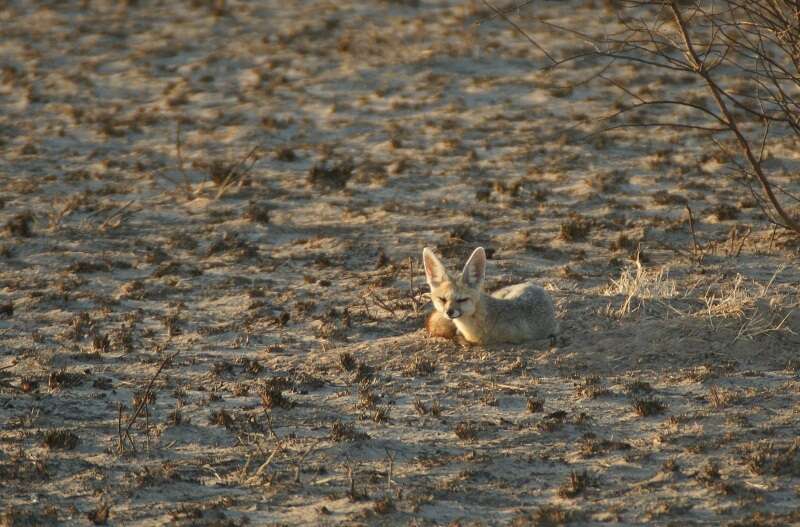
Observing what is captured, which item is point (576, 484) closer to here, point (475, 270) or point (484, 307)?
point (484, 307)

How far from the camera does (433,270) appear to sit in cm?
976

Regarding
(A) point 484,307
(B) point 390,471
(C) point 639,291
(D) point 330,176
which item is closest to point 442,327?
(A) point 484,307

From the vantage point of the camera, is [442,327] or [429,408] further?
[442,327]

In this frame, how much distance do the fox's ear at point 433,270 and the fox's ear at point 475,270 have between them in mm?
195

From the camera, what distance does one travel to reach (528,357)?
937cm

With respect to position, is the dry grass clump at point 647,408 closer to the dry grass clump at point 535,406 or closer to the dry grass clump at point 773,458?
the dry grass clump at point 535,406

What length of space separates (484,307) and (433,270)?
563mm

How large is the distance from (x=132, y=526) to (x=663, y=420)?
149 inches

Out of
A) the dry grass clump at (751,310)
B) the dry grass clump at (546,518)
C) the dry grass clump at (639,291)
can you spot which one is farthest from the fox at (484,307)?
the dry grass clump at (546,518)

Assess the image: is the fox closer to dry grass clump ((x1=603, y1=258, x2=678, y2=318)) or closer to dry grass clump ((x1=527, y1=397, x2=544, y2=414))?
dry grass clump ((x1=603, y1=258, x2=678, y2=318))

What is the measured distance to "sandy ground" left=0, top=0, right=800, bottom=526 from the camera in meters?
7.30

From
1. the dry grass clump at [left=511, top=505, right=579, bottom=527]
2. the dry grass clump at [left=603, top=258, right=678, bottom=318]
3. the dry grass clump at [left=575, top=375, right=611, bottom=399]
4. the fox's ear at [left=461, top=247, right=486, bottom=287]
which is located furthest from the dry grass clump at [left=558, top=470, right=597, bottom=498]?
the dry grass clump at [left=603, top=258, right=678, bottom=318]

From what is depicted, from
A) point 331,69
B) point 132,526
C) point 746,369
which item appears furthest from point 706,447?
point 331,69

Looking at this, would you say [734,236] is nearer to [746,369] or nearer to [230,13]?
[746,369]
